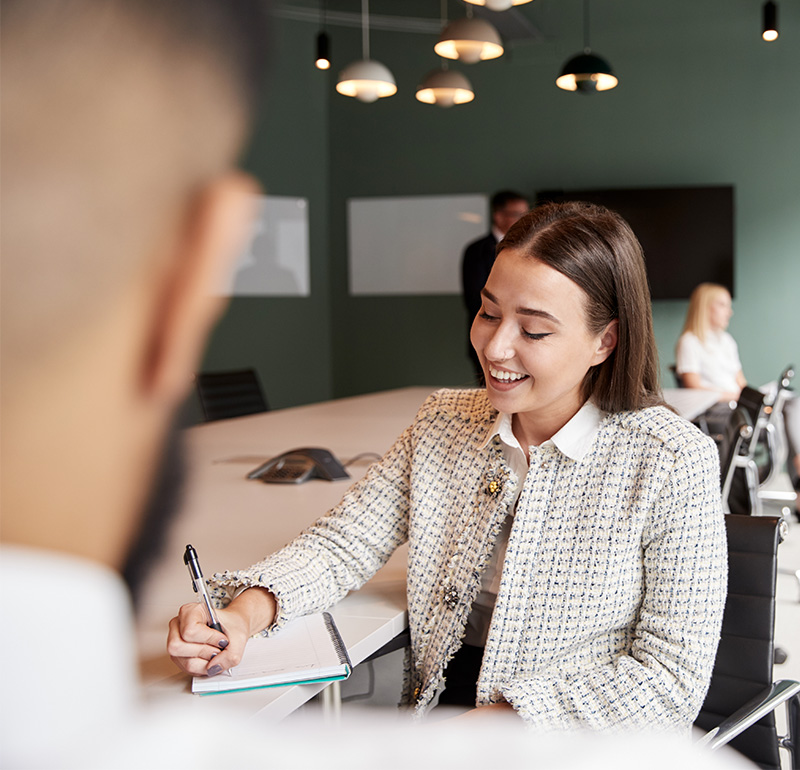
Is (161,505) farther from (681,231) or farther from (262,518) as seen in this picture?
(681,231)

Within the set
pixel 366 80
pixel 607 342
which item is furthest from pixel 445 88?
pixel 607 342

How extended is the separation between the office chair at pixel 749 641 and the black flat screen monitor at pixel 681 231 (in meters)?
3.05

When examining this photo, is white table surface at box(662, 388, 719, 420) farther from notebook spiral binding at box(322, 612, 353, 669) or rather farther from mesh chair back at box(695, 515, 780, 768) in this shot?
notebook spiral binding at box(322, 612, 353, 669)

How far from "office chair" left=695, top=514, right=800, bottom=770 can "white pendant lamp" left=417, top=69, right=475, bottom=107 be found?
74.8 inches

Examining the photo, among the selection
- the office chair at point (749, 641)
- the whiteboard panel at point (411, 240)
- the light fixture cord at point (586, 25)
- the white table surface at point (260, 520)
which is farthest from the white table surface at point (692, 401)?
the light fixture cord at point (586, 25)

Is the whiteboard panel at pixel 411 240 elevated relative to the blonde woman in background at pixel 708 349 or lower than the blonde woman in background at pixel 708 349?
elevated

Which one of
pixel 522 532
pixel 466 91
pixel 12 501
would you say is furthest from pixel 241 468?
pixel 466 91

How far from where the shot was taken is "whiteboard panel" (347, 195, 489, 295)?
4.02 m

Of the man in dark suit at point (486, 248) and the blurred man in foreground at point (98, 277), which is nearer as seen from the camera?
the blurred man in foreground at point (98, 277)

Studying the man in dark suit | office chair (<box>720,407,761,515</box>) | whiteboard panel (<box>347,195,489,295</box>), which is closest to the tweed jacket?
office chair (<box>720,407,761,515</box>)

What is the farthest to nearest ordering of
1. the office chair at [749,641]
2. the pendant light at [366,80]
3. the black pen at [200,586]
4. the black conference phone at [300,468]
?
the pendant light at [366,80]
the black conference phone at [300,468]
the office chair at [749,641]
the black pen at [200,586]

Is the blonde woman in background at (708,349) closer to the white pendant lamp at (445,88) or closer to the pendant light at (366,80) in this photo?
the white pendant lamp at (445,88)

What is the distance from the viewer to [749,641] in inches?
31.0

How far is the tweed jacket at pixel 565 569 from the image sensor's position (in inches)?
26.3
